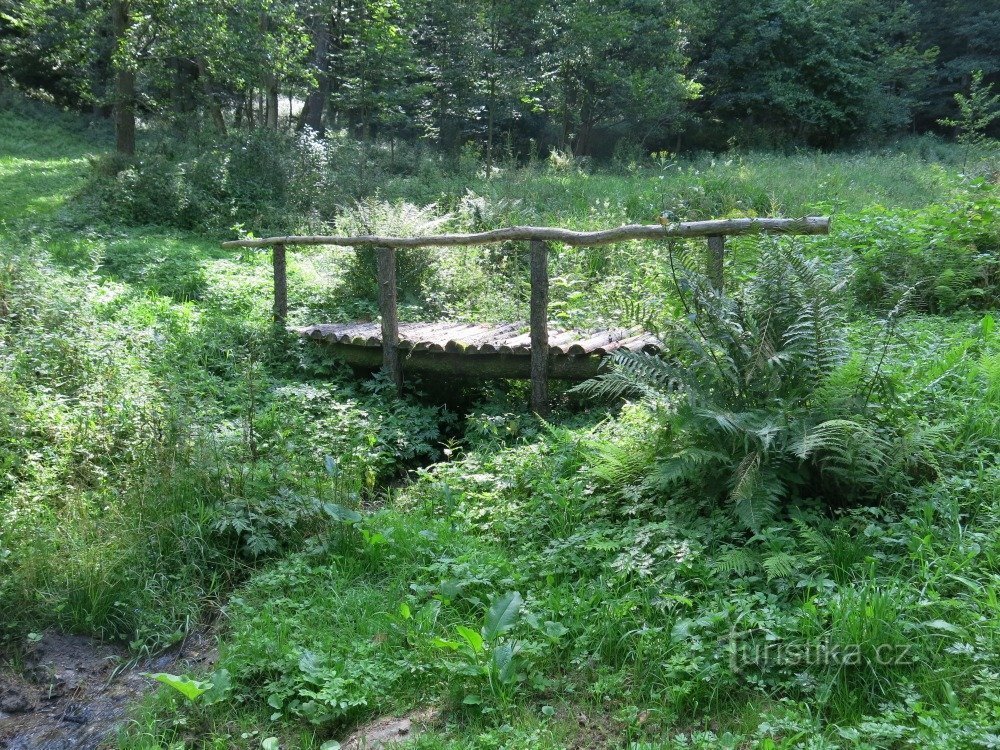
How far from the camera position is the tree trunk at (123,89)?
648 inches

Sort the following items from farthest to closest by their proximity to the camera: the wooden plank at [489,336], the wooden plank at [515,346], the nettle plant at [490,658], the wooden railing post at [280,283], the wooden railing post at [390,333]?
the wooden railing post at [280,283], the wooden railing post at [390,333], the wooden plank at [489,336], the wooden plank at [515,346], the nettle plant at [490,658]

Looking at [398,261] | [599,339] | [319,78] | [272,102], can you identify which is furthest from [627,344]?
[319,78]

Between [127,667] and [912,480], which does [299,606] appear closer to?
[127,667]

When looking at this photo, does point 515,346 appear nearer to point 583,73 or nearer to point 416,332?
point 416,332

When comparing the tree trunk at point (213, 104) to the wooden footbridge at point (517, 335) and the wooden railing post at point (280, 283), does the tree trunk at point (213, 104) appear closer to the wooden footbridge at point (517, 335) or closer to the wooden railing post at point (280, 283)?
the wooden railing post at point (280, 283)

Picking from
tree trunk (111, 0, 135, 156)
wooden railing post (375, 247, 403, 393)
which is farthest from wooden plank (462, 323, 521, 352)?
tree trunk (111, 0, 135, 156)

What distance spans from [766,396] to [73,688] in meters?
4.11

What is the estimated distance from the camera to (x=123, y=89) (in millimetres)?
17141

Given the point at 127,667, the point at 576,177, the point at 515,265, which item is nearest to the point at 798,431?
the point at 127,667

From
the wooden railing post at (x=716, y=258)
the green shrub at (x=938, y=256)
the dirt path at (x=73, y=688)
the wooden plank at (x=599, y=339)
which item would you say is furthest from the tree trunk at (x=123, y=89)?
the dirt path at (x=73, y=688)

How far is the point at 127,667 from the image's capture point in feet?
14.8

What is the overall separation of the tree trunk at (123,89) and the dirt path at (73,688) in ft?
49.5

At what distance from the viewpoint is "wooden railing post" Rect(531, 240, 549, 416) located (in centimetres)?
694

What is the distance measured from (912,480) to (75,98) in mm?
33662
